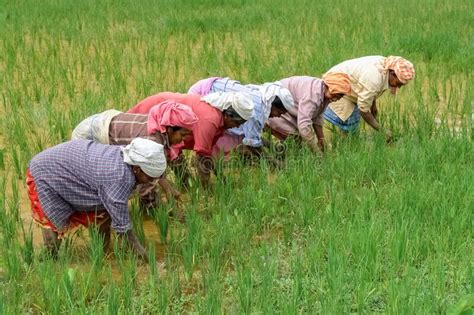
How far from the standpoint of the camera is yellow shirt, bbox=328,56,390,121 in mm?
4871

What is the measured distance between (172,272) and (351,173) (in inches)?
62.3

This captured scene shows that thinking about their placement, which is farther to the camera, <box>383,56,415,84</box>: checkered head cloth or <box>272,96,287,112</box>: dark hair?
<box>383,56,415,84</box>: checkered head cloth

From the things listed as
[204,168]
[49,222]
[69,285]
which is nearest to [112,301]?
[69,285]

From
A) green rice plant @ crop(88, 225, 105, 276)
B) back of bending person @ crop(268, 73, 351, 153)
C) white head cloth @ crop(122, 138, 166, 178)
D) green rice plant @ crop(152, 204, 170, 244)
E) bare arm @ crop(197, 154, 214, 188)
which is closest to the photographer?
green rice plant @ crop(88, 225, 105, 276)

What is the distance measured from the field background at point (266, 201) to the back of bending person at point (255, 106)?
0.23 meters

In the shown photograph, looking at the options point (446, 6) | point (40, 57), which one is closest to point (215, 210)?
point (40, 57)

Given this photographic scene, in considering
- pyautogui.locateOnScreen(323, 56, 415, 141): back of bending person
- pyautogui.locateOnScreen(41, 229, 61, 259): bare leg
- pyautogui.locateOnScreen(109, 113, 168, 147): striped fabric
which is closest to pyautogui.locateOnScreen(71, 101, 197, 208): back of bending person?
pyautogui.locateOnScreen(109, 113, 168, 147): striped fabric

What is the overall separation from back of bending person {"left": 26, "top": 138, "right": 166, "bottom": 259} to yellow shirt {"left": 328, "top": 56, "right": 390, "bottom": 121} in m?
2.16

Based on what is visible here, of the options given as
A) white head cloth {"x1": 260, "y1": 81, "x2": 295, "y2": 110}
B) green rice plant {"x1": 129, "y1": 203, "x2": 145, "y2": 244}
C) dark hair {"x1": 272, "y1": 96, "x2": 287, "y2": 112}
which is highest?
white head cloth {"x1": 260, "y1": 81, "x2": 295, "y2": 110}

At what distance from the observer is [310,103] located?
Result: 4.66 meters

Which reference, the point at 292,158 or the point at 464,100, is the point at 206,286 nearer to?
the point at 292,158

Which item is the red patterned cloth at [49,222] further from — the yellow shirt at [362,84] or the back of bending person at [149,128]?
the yellow shirt at [362,84]

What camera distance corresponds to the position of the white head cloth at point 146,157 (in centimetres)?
316

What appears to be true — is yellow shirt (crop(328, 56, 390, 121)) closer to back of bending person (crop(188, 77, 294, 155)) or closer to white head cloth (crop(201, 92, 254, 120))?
back of bending person (crop(188, 77, 294, 155))
